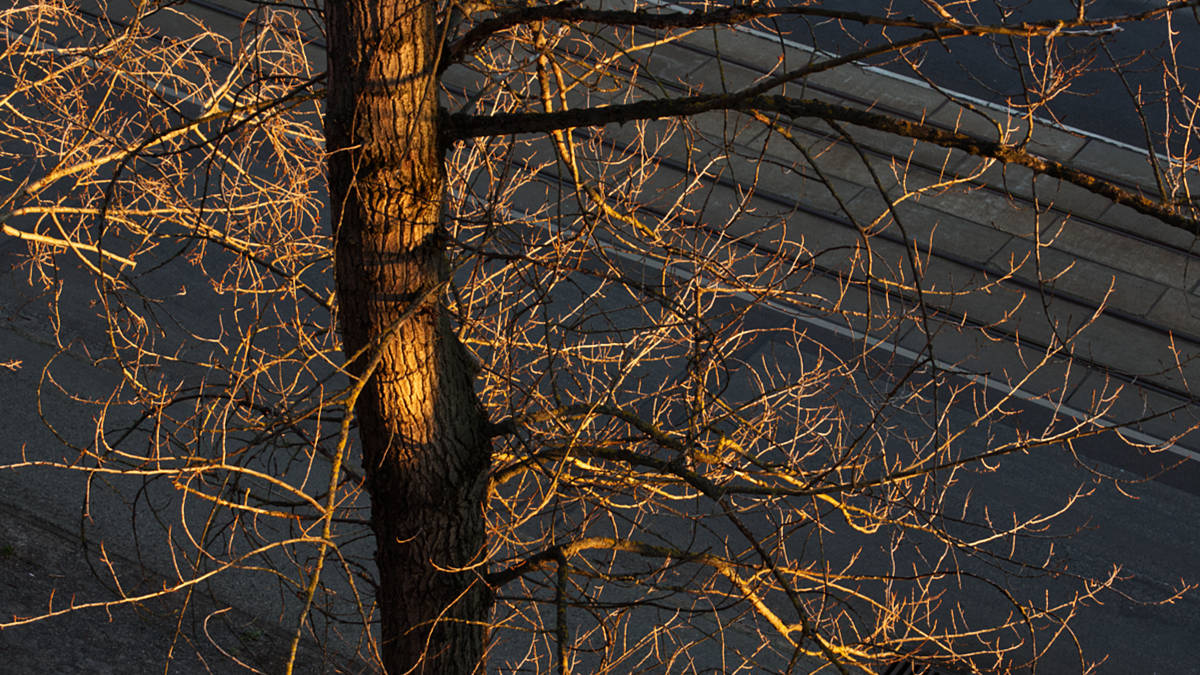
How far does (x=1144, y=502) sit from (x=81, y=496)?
967 cm

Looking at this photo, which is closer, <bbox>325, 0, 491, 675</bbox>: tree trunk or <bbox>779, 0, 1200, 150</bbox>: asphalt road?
<bbox>325, 0, 491, 675</bbox>: tree trunk

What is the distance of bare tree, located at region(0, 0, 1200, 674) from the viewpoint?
517 cm

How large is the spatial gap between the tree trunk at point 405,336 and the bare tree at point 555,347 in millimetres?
16

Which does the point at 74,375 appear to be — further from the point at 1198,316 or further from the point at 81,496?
the point at 1198,316

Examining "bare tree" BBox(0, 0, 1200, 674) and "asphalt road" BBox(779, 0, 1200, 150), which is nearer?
"bare tree" BBox(0, 0, 1200, 674)

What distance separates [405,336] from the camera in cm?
555

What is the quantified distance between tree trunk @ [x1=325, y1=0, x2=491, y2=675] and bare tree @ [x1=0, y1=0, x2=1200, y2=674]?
0.05ft

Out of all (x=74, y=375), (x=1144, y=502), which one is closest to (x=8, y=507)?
(x=74, y=375)

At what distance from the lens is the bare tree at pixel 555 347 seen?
17.0 ft

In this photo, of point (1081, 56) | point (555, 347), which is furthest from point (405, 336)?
point (1081, 56)

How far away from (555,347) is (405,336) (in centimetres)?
354

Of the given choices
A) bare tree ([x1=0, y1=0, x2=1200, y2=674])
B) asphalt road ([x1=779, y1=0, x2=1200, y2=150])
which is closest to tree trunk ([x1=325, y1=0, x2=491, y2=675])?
bare tree ([x1=0, y1=0, x2=1200, y2=674])

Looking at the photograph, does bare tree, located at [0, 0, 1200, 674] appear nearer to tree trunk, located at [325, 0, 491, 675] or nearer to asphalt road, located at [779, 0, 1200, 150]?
tree trunk, located at [325, 0, 491, 675]

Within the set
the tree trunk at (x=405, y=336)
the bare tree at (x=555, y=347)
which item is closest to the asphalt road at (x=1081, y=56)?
the bare tree at (x=555, y=347)
